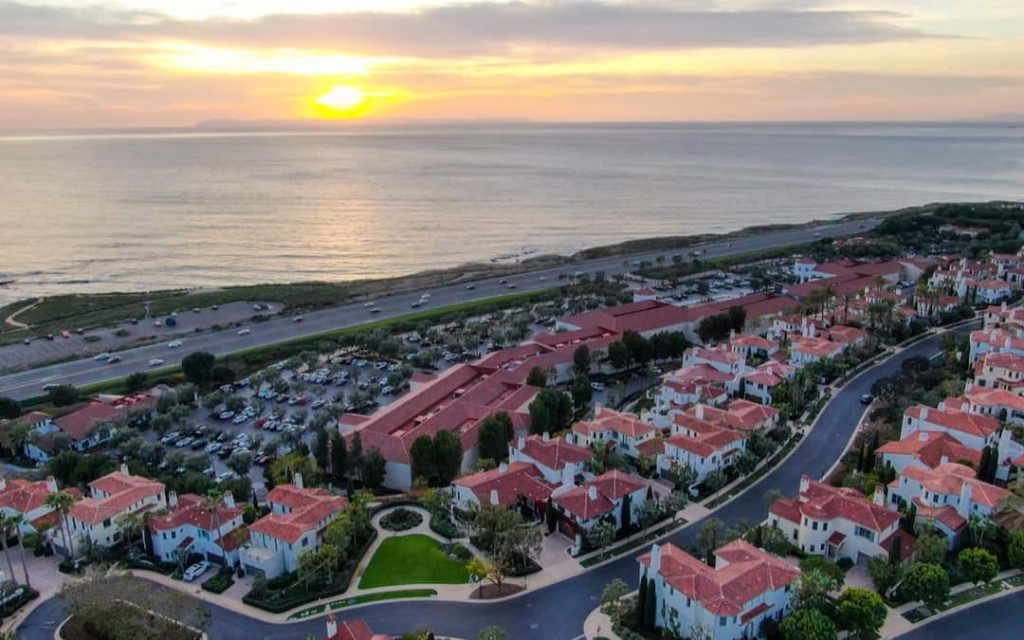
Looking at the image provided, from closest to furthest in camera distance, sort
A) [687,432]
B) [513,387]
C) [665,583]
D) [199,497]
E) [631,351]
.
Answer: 1. [665,583]
2. [199,497]
3. [687,432]
4. [513,387]
5. [631,351]

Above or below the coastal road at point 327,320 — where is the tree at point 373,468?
above

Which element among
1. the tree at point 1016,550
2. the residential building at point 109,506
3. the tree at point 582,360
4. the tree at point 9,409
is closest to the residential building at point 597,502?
the tree at point 1016,550

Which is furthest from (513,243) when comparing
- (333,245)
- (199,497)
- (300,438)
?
(199,497)

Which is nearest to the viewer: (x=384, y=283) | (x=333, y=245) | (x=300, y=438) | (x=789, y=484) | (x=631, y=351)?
(x=789, y=484)

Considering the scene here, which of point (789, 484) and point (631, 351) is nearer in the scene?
point (789, 484)

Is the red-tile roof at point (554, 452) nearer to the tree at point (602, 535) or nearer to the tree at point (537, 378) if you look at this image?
the tree at point (602, 535)

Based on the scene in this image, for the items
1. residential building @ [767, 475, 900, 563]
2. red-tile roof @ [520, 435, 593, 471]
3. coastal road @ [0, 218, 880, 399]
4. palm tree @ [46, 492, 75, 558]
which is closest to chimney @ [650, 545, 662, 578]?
residential building @ [767, 475, 900, 563]

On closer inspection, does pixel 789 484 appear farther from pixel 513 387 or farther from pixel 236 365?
pixel 236 365
